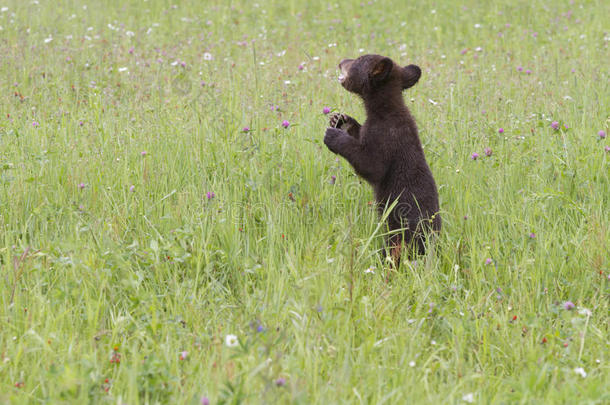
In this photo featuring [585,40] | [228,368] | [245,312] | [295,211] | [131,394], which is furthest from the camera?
[585,40]

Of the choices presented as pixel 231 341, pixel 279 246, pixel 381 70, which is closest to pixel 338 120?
pixel 381 70

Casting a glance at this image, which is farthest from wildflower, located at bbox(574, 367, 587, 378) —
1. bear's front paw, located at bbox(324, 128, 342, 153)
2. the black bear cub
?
bear's front paw, located at bbox(324, 128, 342, 153)

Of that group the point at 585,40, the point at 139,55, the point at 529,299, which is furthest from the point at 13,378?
the point at 585,40

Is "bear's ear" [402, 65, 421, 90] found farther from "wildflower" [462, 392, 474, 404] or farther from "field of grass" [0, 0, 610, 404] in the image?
"wildflower" [462, 392, 474, 404]

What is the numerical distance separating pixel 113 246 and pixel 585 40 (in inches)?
313

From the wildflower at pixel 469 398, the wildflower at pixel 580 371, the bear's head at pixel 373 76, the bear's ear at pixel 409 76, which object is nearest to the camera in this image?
the wildflower at pixel 469 398

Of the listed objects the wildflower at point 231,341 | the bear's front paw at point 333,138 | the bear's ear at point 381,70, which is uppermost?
the bear's ear at point 381,70

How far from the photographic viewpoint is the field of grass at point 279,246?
2602 millimetres

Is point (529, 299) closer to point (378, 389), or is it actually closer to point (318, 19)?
point (378, 389)

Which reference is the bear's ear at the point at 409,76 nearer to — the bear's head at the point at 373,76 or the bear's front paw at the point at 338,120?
the bear's head at the point at 373,76

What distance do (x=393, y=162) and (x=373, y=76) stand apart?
2.04 feet

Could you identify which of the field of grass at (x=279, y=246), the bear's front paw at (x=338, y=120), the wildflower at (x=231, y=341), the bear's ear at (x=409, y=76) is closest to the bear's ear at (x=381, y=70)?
the bear's ear at (x=409, y=76)

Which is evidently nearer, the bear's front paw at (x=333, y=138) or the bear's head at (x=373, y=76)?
the bear's front paw at (x=333, y=138)

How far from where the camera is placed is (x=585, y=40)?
8.99 meters
